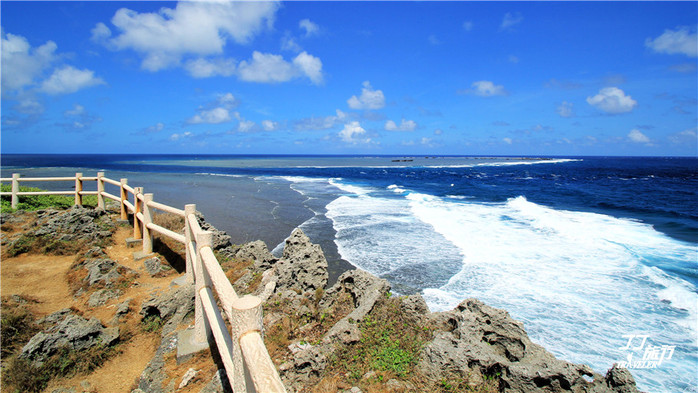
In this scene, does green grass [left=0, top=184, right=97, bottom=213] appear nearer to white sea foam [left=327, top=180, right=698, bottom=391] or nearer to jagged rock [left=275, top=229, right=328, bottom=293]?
jagged rock [left=275, top=229, right=328, bottom=293]

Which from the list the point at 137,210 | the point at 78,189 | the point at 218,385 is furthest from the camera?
the point at 78,189

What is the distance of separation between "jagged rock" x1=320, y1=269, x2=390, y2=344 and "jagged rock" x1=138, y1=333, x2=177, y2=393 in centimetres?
202

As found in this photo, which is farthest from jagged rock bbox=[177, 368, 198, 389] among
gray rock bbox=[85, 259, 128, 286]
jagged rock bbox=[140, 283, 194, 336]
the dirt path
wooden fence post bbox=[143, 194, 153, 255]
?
wooden fence post bbox=[143, 194, 153, 255]

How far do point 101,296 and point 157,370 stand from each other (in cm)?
263

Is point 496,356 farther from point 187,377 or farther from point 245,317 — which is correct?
point 187,377

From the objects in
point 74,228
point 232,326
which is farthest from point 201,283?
point 74,228

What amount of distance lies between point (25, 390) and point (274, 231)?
36.2 ft

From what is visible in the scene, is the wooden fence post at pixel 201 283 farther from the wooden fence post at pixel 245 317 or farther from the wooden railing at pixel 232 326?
the wooden fence post at pixel 245 317

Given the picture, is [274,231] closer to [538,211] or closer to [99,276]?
[99,276]

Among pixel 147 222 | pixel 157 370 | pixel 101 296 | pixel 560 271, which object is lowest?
pixel 560 271

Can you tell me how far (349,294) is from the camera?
19.9 ft

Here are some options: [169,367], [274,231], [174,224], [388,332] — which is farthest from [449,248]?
[169,367]

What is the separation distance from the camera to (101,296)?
232 inches

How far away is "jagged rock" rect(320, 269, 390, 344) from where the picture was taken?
183 inches
